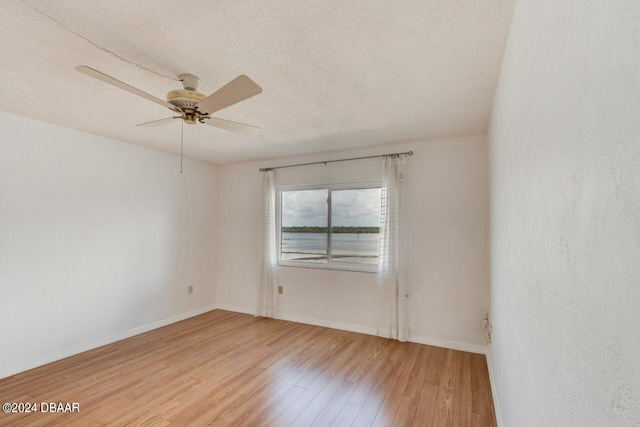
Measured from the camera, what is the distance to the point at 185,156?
4.31m

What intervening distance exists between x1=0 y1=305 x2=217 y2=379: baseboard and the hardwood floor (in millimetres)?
76

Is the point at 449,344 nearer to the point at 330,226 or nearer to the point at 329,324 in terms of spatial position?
the point at 329,324

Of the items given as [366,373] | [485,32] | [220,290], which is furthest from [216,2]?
[220,290]

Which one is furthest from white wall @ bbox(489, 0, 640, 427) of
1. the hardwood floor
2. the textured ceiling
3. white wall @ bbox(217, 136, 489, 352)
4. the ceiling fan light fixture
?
white wall @ bbox(217, 136, 489, 352)

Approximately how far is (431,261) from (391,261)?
46 centimetres

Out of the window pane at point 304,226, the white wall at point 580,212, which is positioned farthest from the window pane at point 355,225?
the white wall at point 580,212

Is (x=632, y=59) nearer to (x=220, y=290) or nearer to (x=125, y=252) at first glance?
(x=125, y=252)

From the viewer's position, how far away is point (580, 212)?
624mm

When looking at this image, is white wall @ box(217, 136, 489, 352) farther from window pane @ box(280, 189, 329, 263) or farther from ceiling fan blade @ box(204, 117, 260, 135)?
ceiling fan blade @ box(204, 117, 260, 135)

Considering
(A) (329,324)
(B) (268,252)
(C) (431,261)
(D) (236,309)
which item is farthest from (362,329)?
(D) (236,309)

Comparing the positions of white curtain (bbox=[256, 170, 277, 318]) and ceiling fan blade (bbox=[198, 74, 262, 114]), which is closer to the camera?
ceiling fan blade (bbox=[198, 74, 262, 114])

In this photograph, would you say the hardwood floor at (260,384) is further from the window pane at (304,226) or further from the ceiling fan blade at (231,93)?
the ceiling fan blade at (231,93)

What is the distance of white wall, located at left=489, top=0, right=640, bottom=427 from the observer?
1.46 feet

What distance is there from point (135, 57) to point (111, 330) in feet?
10.3
